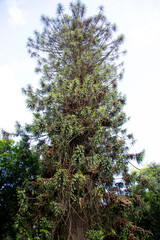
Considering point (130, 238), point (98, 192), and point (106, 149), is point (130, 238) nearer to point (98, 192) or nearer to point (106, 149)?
point (98, 192)

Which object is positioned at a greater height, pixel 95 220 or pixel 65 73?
pixel 65 73

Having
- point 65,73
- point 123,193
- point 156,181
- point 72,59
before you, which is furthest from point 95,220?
point 156,181

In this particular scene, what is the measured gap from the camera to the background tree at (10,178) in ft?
25.0

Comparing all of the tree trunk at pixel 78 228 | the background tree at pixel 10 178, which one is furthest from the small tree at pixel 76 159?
the background tree at pixel 10 178

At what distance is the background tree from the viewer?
763 cm

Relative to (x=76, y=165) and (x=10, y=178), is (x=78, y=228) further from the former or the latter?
(x=10, y=178)

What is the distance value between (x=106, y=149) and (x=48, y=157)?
2225mm

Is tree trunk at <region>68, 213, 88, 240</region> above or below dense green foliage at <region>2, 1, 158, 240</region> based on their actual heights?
below

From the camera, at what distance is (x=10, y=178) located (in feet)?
26.1

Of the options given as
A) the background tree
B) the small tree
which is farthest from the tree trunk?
the background tree

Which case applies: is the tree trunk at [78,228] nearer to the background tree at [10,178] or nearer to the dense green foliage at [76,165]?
the dense green foliage at [76,165]

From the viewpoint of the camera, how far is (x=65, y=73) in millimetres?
7422

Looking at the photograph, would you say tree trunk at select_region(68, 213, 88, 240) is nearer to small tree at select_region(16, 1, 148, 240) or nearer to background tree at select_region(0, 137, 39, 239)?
small tree at select_region(16, 1, 148, 240)

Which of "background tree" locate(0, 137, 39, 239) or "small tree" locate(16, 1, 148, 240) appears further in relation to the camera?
"background tree" locate(0, 137, 39, 239)
